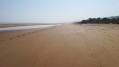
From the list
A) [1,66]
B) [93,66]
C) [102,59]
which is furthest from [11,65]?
[102,59]

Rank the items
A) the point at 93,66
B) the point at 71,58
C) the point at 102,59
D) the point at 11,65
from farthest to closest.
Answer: the point at 71,58
the point at 102,59
the point at 11,65
the point at 93,66

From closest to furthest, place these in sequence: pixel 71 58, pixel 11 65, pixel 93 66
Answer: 1. pixel 93 66
2. pixel 11 65
3. pixel 71 58

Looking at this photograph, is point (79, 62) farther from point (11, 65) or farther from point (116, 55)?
point (11, 65)

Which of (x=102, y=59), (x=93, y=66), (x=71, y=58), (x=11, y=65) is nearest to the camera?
(x=93, y=66)

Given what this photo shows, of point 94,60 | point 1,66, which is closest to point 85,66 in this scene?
point 94,60

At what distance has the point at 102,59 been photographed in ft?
16.2

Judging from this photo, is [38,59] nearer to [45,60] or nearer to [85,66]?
[45,60]

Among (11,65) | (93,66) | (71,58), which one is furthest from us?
(71,58)

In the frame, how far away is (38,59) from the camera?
17.1ft

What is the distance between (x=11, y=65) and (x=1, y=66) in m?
A: 0.30

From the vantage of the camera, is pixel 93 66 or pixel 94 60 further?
pixel 94 60

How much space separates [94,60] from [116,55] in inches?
39.7

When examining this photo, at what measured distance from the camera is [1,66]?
15.0ft

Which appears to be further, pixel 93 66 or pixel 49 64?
pixel 49 64
